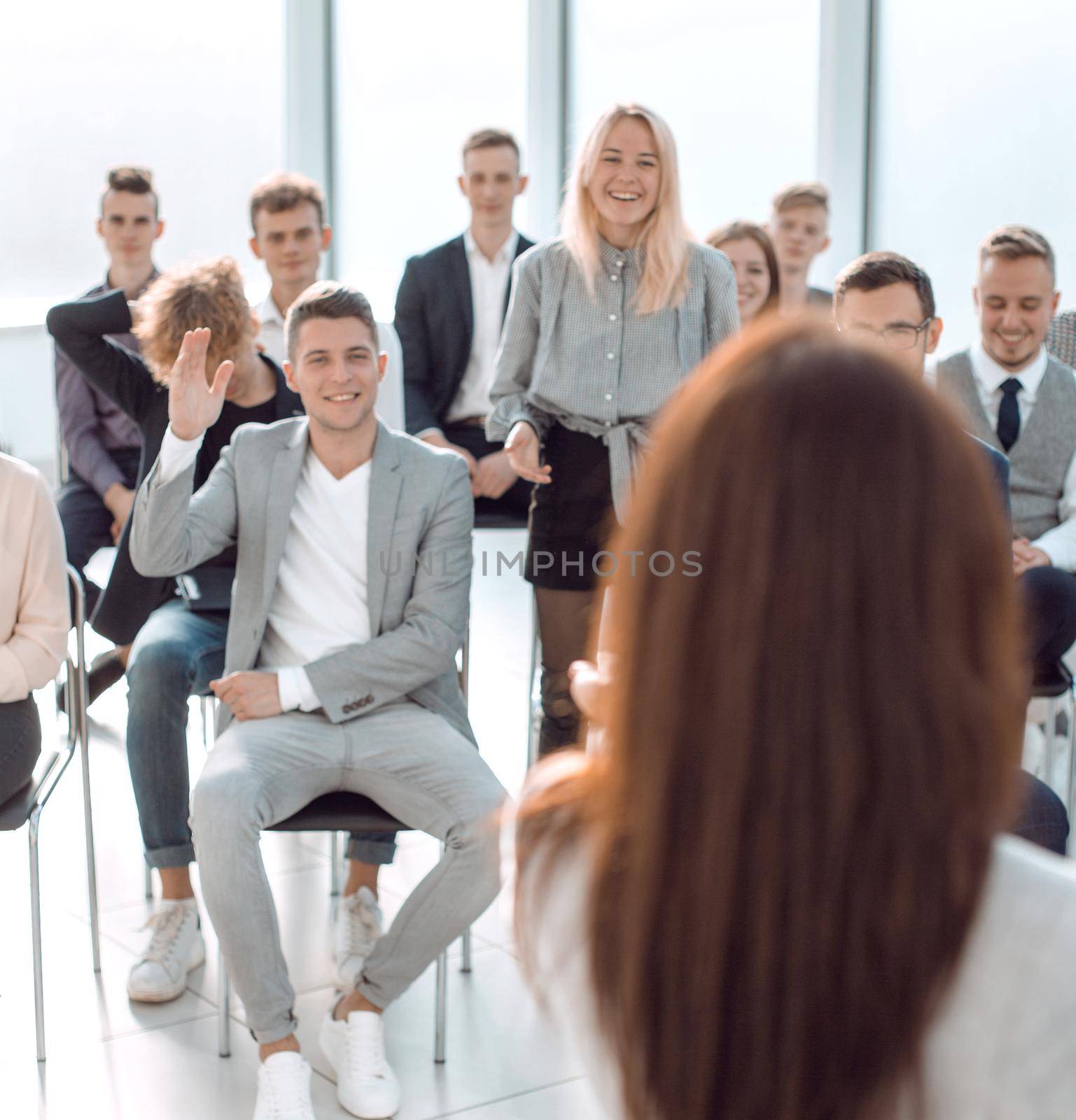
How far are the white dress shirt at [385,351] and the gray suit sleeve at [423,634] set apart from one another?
94cm

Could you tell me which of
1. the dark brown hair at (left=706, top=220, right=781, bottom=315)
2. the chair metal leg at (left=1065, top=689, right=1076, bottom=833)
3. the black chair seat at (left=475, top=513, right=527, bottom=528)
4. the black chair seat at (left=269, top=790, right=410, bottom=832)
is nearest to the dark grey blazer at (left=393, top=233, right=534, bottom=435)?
the black chair seat at (left=475, top=513, right=527, bottom=528)

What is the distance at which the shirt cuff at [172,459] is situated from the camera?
8.75ft

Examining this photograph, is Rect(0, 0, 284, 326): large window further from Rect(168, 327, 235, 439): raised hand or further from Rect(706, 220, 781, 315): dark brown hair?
Rect(168, 327, 235, 439): raised hand

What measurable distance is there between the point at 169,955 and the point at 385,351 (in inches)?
65.9

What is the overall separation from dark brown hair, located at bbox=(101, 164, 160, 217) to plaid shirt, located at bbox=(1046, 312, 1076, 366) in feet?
8.61

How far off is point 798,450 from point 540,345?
98.1 inches

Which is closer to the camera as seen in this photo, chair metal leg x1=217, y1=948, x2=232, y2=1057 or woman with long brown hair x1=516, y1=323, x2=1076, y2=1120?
woman with long brown hair x1=516, y1=323, x2=1076, y2=1120

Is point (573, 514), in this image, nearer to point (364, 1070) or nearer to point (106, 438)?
point (364, 1070)

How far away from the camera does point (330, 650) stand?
2762 millimetres

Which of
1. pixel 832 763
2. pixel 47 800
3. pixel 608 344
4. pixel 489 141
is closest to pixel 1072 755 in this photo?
pixel 608 344

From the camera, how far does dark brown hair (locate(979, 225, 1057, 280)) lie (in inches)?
134

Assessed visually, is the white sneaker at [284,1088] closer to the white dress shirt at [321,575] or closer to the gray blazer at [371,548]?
the gray blazer at [371,548]

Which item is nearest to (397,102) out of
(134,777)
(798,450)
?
(134,777)

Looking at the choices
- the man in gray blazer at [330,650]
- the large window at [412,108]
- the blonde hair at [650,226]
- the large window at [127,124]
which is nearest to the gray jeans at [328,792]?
the man in gray blazer at [330,650]
